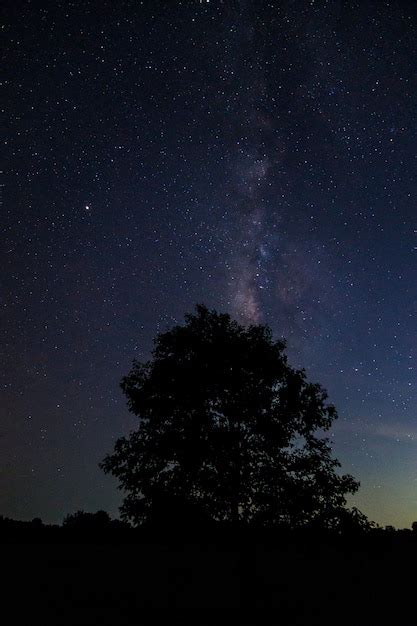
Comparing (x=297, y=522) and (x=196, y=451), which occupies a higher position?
(x=196, y=451)

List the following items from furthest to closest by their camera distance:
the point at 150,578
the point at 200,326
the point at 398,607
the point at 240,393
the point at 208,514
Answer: the point at 150,578 < the point at 398,607 < the point at 200,326 < the point at 240,393 < the point at 208,514

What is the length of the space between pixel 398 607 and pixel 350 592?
342 centimetres

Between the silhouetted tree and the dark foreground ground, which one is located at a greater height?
the silhouetted tree

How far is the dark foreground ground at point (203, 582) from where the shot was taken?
16500 millimetres

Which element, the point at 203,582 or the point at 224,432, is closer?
the point at 224,432

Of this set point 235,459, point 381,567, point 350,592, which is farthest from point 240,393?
point 381,567

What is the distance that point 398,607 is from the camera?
2072 cm

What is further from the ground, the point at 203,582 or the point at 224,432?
the point at 224,432

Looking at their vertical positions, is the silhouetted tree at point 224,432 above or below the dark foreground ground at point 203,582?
above

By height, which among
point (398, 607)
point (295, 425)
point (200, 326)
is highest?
point (200, 326)

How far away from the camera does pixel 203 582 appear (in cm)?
2308

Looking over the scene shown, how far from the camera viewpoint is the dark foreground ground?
16500mm

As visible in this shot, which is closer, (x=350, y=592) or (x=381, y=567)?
(x=350, y=592)

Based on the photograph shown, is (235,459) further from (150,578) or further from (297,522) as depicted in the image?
(150,578)
